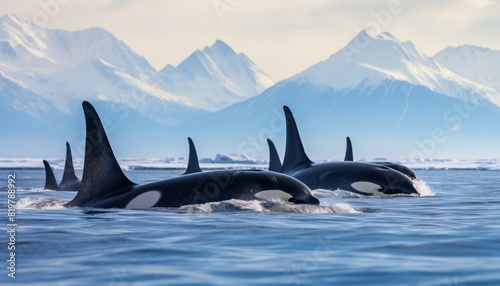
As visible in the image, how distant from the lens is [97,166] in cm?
1162

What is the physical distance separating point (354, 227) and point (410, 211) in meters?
3.34

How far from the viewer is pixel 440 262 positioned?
7039 millimetres

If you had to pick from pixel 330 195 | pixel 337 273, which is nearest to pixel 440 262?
pixel 337 273

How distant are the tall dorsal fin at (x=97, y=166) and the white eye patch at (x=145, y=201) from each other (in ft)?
1.44

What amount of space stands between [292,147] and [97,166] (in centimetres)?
842

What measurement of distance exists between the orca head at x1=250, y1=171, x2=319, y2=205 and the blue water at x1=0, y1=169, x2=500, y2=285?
0.61 ft

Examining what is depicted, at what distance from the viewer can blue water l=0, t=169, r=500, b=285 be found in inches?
249

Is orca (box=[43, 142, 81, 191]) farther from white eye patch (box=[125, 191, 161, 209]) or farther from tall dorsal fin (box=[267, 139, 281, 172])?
white eye patch (box=[125, 191, 161, 209])

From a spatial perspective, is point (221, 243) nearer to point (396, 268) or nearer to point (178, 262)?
point (178, 262)

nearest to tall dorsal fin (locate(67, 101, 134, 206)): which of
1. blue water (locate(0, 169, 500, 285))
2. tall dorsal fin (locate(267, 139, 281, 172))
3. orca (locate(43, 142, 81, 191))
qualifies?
blue water (locate(0, 169, 500, 285))

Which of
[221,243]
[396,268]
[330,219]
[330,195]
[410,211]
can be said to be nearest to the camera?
[396,268]
